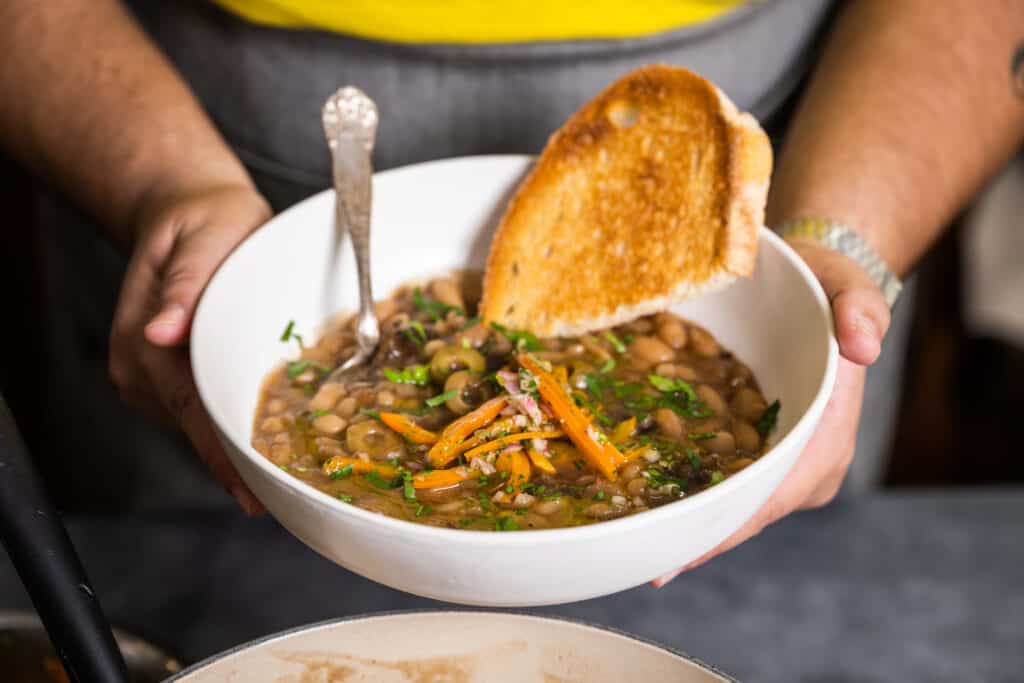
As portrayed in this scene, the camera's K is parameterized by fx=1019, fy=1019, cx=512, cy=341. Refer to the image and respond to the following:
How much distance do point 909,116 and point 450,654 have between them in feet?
4.87

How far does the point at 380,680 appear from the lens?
3.49 ft

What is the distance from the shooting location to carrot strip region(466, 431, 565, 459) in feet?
4.24

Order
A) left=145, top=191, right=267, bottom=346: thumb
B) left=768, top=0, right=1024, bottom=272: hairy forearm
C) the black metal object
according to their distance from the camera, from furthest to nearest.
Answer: left=768, top=0, right=1024, bottom=272: hairy forearm, left=145, top=191, right=267, bottom=346: thumb, the black metal object

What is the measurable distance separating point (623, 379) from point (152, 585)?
97 centimetres

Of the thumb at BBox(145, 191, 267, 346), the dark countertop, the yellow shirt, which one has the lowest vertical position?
the dark countertop

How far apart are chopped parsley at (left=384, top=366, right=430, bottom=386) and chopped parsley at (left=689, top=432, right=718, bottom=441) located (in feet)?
1.31

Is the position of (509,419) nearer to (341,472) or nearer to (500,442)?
(500,442)

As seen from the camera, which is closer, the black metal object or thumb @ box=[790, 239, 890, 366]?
the black metal object

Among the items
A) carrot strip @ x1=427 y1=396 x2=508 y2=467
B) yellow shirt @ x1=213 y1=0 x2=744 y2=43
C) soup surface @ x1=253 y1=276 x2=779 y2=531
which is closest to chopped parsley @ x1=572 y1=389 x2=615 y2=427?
soup surface @ x1=253 y1=276 x2=779 y2=531

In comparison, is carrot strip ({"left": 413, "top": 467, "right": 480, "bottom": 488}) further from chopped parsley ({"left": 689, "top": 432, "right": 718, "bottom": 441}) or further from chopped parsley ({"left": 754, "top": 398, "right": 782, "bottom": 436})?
chopped parsley ({"left": 754, "top": 398, "right": 782, "bottom": 436})

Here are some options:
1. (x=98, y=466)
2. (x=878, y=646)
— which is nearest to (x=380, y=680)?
(x=878, y=646)

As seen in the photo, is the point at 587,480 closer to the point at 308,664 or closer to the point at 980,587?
the point at 308,664

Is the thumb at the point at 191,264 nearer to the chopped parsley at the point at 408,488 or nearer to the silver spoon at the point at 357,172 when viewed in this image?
the silver spoon at the point at 357,172

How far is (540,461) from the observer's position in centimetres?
130
